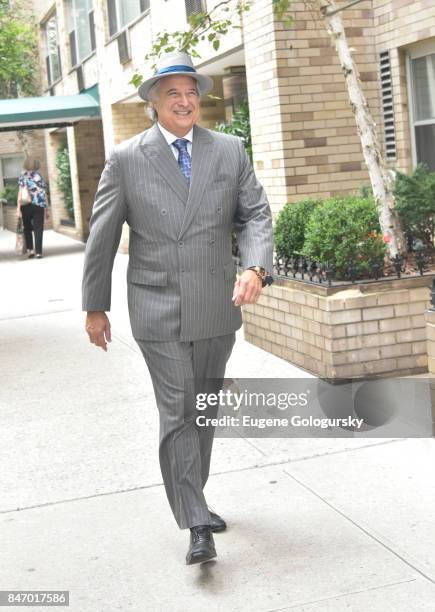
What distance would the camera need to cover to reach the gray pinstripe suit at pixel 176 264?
4.07 metres

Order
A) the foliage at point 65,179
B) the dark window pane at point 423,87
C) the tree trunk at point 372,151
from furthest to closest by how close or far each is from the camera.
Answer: the foliage at point 65,179 < the dark window pane at point 423,87 < the tree trunk at point 372,151

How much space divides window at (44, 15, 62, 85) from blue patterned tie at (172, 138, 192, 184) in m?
20.6

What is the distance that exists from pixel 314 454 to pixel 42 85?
23.1 m

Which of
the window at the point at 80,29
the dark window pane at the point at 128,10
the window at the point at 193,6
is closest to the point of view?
the window at the point at 193,6

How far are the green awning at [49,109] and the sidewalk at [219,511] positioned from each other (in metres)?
12.2

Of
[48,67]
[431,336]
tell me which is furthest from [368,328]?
[48,67]

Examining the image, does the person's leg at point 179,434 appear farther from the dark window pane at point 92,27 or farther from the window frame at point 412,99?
the dark window pane at point 92,27

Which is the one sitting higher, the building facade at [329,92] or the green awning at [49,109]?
the green awning at [49,109]

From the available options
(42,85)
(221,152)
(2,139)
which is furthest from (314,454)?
(2,139)

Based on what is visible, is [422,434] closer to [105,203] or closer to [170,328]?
[170,328]

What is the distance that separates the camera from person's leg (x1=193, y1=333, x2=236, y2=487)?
4.17 meters

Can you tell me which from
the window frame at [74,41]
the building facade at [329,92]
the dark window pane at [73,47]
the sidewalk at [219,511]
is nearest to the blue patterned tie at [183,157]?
the sidewalk at [219,511]

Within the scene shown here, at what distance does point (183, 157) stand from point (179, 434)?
115 cm

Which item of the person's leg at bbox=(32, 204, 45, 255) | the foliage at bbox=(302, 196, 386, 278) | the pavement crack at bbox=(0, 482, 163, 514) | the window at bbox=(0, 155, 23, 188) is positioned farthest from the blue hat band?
the window at bbox=(0, 155, 23, 188)
